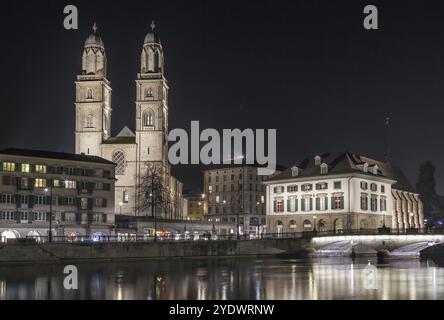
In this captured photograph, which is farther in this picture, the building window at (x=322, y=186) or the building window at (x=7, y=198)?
the building window at (x=322, y=186)

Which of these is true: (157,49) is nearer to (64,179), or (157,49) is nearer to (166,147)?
(166,147)

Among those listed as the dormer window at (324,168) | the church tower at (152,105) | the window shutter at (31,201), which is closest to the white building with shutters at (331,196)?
the dormer window at (324,168)

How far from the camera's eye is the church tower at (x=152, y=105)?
16038 centimetres

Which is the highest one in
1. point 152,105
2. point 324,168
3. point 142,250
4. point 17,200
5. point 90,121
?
point 152,105

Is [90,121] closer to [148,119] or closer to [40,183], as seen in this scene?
[148,119]

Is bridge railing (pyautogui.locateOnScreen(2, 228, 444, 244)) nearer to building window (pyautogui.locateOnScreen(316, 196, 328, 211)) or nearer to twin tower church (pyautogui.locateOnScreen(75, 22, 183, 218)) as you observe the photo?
building window (pyautogui.locateOnScreen(316, 196, 328, 211))

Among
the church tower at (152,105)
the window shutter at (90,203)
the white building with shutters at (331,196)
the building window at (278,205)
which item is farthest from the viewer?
the church tower at (152,105)

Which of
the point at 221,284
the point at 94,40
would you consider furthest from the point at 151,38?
the point at 221,284

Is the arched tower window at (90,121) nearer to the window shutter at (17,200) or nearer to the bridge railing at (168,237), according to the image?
the window shutter at (17,200)

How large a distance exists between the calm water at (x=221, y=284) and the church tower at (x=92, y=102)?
89638 millimetres

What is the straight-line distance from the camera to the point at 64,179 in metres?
114

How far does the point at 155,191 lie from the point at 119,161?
26.8 metres

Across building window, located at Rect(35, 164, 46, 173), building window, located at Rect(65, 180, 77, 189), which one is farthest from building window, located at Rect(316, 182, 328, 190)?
building window, located at Rect(35, 164, 46, 173)

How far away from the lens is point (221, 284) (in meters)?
55.6
